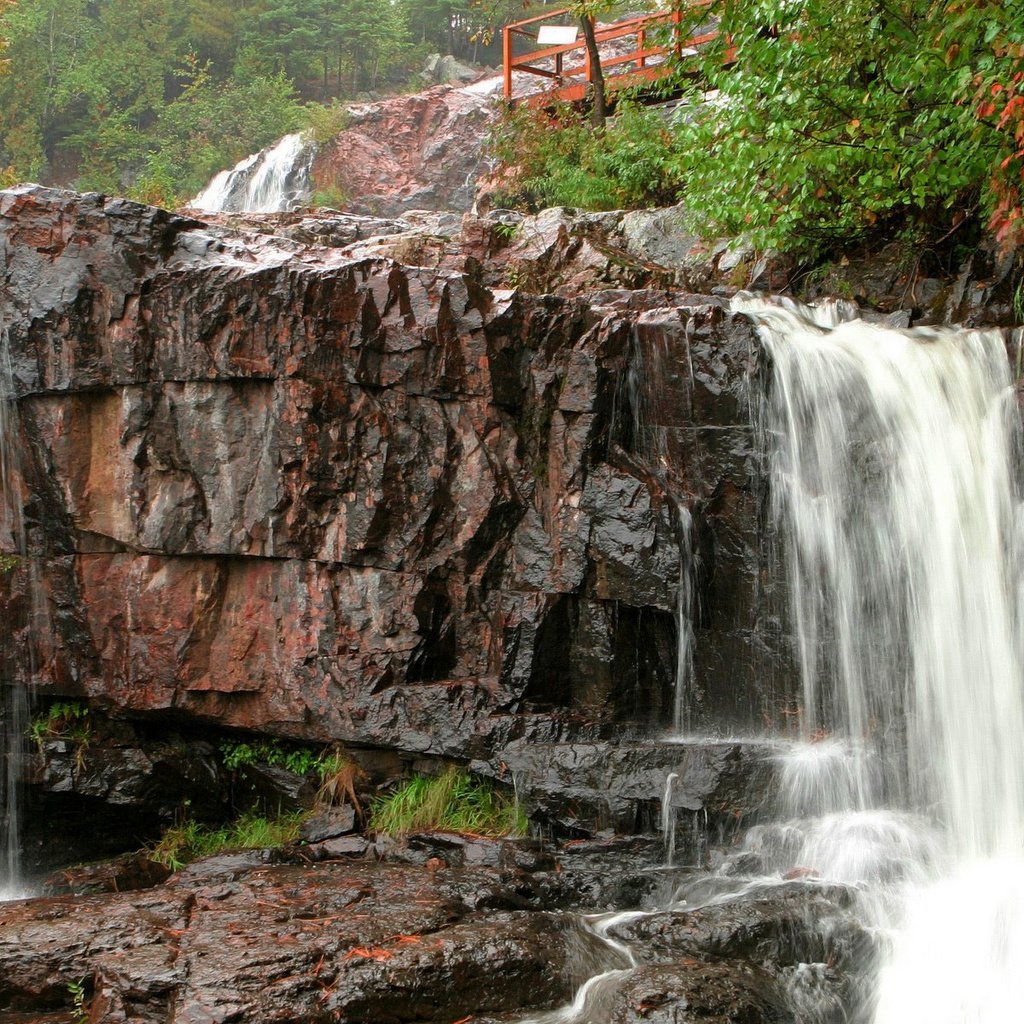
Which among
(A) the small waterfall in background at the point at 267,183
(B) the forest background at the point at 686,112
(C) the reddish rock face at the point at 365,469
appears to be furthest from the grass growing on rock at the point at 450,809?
(A) the small waterfall in background at the point at 267,183

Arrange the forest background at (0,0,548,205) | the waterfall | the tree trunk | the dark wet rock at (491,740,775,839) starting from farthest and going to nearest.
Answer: the forest background at (0,0,548,205)
the tree trunk
the dark wet rock at (491,740,775,839)
the waterfall

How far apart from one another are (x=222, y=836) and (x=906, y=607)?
574 cm

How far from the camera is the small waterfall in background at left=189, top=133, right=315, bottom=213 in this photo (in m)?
22.0

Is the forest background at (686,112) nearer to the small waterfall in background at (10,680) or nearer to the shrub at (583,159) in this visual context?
the shrub at (583,159)

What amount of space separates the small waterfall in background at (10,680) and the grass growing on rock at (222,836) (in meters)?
1.13

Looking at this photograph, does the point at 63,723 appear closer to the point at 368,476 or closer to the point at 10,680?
the point at 10,680

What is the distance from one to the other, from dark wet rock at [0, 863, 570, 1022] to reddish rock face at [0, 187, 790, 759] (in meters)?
2.09

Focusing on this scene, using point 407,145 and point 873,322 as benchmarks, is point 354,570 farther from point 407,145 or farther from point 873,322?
point 407,145

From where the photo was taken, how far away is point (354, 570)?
8102mm

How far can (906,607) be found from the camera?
7.48m

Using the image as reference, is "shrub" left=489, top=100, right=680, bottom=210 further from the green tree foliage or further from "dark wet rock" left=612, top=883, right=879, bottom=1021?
the green tree foliage

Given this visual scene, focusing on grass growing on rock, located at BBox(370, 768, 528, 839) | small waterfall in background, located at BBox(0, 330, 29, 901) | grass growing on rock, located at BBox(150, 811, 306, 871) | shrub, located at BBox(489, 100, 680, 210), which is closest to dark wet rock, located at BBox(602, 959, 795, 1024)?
grass growing on rock, located at BBox(370, 768, 528, 839)

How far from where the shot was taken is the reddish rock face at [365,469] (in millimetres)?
7910

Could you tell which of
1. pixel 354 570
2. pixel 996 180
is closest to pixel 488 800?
pixel 354 570
